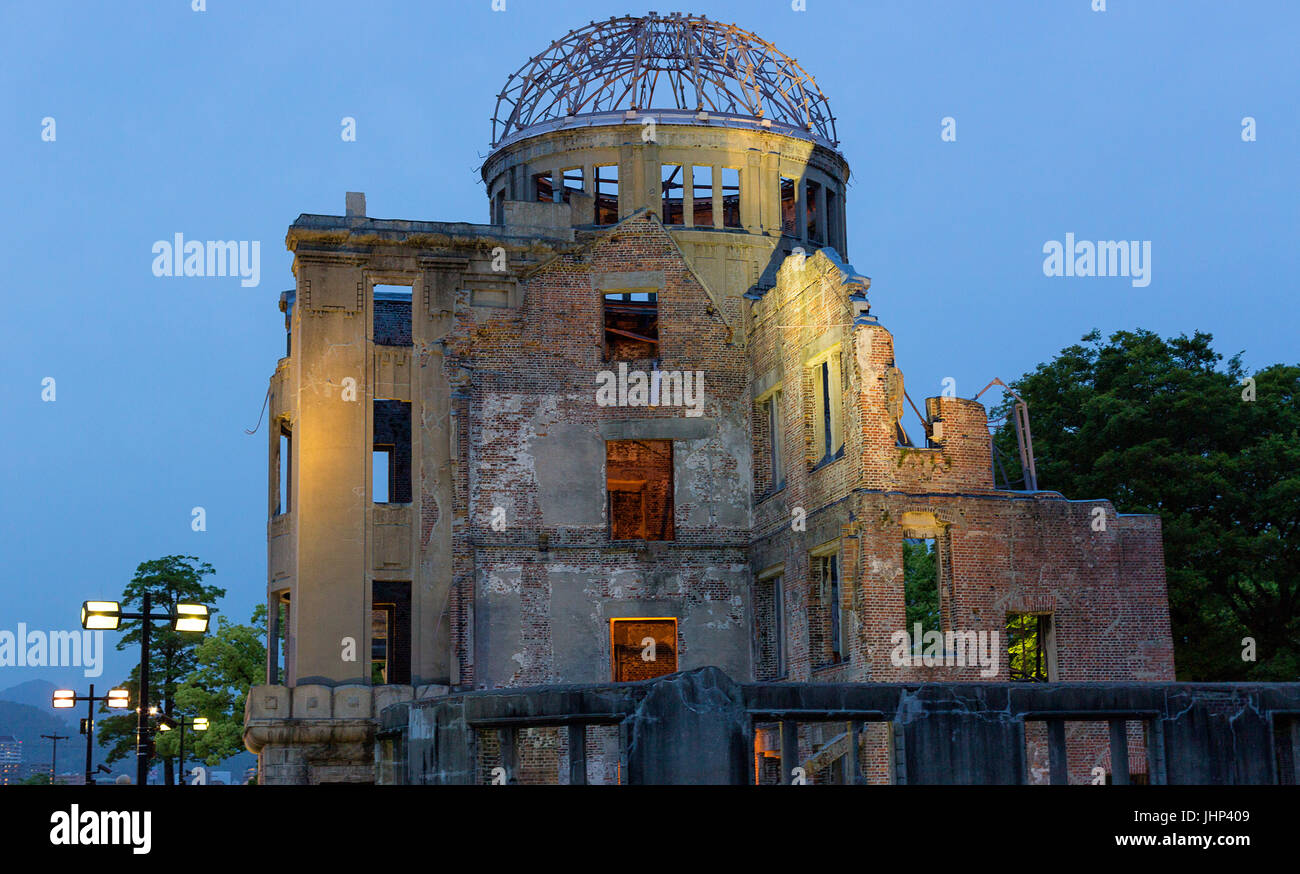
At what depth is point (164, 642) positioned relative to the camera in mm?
54688

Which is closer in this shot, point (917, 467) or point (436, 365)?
point (917, 467)

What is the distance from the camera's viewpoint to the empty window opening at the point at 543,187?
39250 millimetres

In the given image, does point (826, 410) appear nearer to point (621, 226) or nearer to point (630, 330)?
point (621, 226)

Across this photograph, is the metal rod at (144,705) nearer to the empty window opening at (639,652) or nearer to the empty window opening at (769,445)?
the empty window opening at (769,445)

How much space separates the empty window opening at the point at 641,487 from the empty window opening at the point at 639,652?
2143mm

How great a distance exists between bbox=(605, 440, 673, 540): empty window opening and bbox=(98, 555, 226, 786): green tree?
836 inches

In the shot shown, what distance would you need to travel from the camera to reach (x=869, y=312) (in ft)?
92.5

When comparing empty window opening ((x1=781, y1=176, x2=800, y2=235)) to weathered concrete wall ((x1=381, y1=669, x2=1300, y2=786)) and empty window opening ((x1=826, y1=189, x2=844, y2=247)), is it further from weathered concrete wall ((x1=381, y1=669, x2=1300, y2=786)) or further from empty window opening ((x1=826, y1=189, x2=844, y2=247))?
weathered concrete wall ((x1=381, y1=669, x2=1300, y2=786))

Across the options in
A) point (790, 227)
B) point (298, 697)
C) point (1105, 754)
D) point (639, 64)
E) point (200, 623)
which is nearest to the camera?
point (200, 623)

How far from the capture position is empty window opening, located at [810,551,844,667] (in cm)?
2855

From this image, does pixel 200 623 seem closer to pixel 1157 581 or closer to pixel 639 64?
pixel 1157 581

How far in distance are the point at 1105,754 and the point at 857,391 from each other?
747 centimetres

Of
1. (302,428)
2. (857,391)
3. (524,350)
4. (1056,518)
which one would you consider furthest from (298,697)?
(1056,518)

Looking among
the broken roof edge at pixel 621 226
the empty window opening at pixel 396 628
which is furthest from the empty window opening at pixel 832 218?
the empty window opening at pixel 396 628
